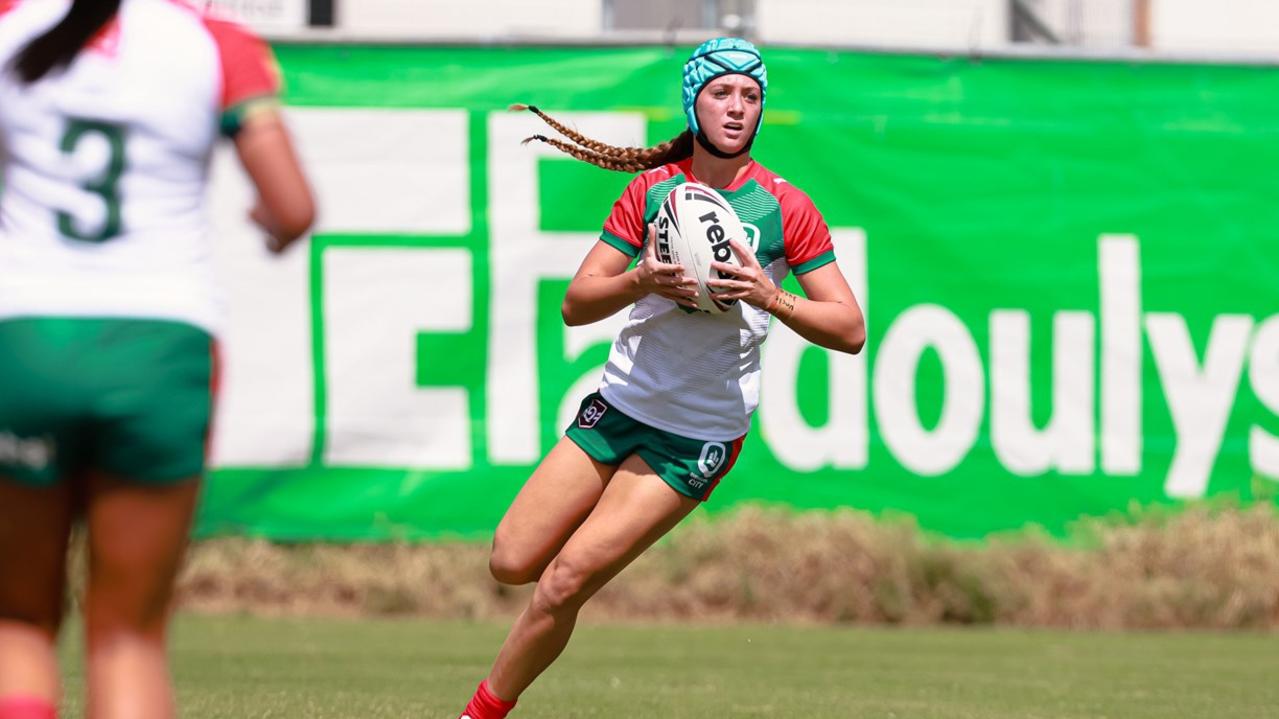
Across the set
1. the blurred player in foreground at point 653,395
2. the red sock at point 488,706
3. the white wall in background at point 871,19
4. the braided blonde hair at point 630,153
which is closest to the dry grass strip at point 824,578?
the braided blonde hair at point 630,153

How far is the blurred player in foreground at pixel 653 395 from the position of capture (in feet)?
19.3

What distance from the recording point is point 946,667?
9.20m

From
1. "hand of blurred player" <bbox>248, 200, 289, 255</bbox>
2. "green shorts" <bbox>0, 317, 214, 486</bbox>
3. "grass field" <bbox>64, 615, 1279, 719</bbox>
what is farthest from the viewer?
"grass field" <bbox>64, 615, 1279, 719</bbox>

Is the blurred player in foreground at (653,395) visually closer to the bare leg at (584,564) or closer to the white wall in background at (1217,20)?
the bare leg at (584,564)

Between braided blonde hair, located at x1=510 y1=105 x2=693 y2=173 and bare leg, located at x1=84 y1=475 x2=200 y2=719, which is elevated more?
braided blonde hair, located at x1=510 y1=105 x2=693 y2=173

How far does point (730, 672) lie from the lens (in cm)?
883

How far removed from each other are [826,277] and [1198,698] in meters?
3.16

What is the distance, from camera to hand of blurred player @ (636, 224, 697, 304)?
5625 millimetres

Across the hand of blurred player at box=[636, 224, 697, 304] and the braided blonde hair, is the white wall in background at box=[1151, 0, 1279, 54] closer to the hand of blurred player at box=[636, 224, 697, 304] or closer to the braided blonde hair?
the braided blonde hair

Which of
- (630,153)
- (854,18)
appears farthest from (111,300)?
(854,18)

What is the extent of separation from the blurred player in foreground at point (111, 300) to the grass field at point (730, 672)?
3446mm

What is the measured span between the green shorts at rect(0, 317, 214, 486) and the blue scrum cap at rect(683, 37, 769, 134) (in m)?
2.92

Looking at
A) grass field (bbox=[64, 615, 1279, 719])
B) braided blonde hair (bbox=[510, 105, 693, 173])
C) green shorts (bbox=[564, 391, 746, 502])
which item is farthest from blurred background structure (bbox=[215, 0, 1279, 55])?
green shorts (bbox=[564, 391, 746, 502])

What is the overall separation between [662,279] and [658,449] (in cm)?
63
